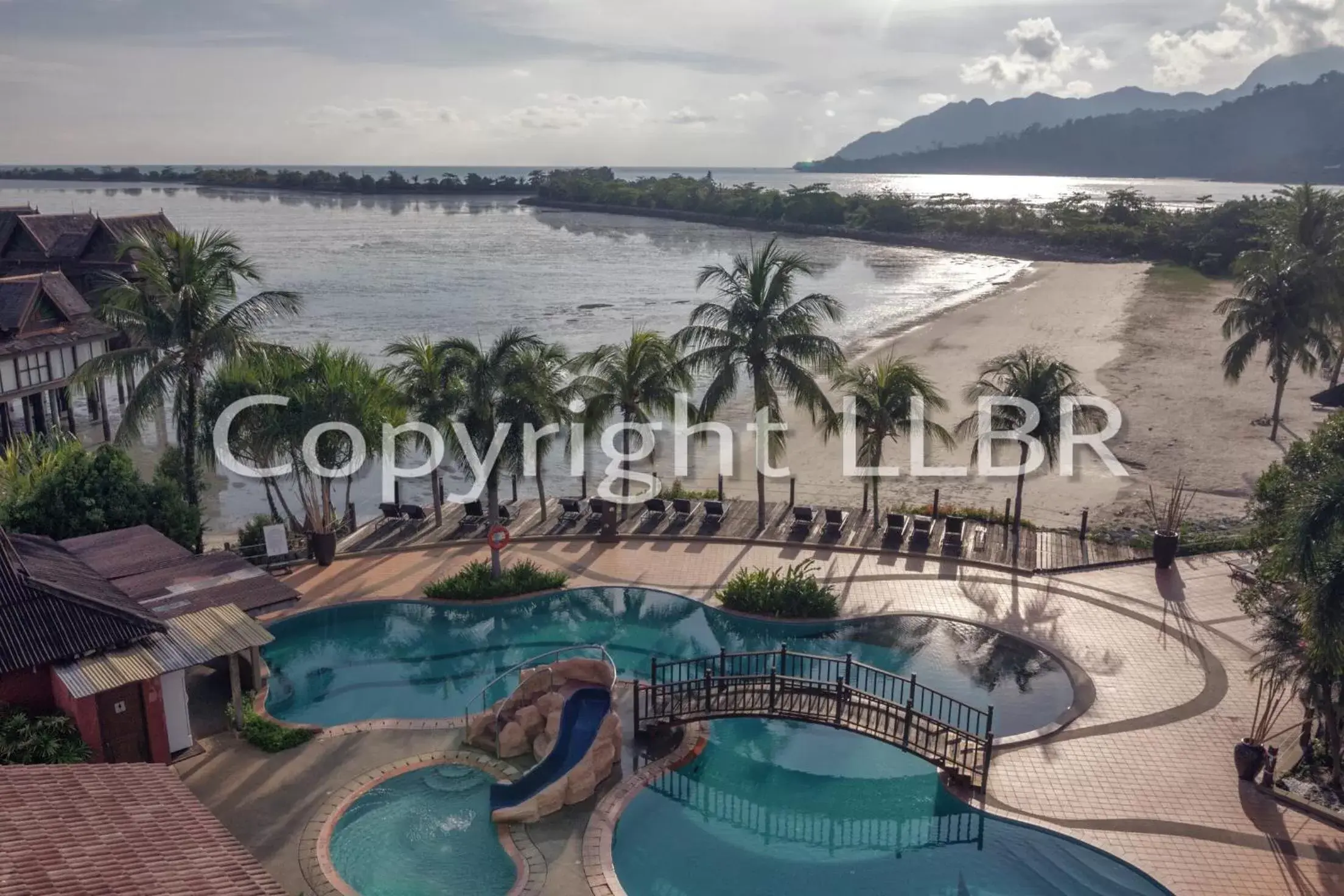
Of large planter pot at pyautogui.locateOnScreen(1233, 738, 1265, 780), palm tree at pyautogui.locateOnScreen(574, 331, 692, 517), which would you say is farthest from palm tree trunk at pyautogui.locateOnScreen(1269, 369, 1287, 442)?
large planter pot at pyautogui.locateOnScreen(1233, 738, 1265, 780)

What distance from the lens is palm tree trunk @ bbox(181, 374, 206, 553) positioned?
20.8m

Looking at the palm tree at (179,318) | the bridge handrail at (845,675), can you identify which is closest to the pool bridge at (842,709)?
the bridge handrail at (845,675)

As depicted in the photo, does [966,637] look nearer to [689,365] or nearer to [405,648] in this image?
[689,365]

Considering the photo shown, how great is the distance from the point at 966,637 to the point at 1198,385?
26079 mm

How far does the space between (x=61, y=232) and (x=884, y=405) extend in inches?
1583

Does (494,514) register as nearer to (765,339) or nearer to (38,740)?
(765,339)

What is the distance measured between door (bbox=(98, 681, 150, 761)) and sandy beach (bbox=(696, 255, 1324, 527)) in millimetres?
17073

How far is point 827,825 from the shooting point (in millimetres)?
12773

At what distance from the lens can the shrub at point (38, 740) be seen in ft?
39.0

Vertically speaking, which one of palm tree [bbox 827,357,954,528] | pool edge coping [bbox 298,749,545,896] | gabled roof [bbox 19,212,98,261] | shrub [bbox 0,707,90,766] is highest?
gabled roof [bbox 19,212,98,261]

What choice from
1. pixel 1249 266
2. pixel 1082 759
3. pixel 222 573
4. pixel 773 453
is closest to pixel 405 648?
pixel 222 573

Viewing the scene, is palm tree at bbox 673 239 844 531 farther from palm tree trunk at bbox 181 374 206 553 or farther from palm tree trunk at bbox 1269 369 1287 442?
palm tree trunk at bbox 1269 369 1287 442

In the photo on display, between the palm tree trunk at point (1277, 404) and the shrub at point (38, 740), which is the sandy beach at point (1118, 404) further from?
the shrub at point (38, 740)

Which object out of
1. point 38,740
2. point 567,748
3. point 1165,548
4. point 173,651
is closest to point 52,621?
point 173,651
